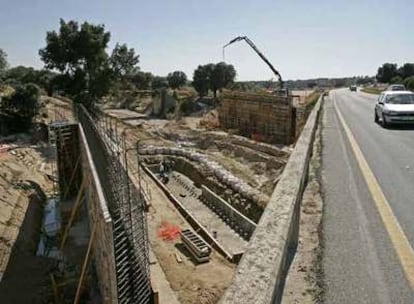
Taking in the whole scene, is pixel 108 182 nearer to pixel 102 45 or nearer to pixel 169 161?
pixel 169 161

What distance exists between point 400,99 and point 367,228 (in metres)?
16.4

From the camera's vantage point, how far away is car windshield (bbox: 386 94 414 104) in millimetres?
19406

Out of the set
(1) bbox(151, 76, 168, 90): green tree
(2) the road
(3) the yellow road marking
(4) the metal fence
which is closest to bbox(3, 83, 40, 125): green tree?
(4) the metal fence

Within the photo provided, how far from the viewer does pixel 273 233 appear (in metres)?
3.80

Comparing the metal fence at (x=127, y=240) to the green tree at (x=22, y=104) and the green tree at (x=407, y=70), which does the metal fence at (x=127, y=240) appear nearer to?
the green tree at (x=22, y=104)

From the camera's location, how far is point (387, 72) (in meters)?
95.0

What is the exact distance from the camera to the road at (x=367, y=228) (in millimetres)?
3674

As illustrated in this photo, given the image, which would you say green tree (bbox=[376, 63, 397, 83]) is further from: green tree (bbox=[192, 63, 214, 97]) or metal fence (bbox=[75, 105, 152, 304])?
metal fence (bbox=[75, 105, 152, 304])

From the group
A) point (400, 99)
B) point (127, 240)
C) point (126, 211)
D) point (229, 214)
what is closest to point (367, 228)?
point (127, 240)

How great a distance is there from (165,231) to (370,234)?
1430 centimetres

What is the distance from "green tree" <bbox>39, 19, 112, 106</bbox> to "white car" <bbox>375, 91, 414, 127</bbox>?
31.2 metres

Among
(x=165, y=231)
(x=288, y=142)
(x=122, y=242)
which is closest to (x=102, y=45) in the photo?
Answer: (x=288, y=142)

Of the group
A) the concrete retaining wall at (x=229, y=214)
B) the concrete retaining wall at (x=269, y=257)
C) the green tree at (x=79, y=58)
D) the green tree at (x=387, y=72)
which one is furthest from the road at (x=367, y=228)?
the green tree at (x=387, y=72)

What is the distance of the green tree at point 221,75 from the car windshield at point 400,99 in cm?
6194
